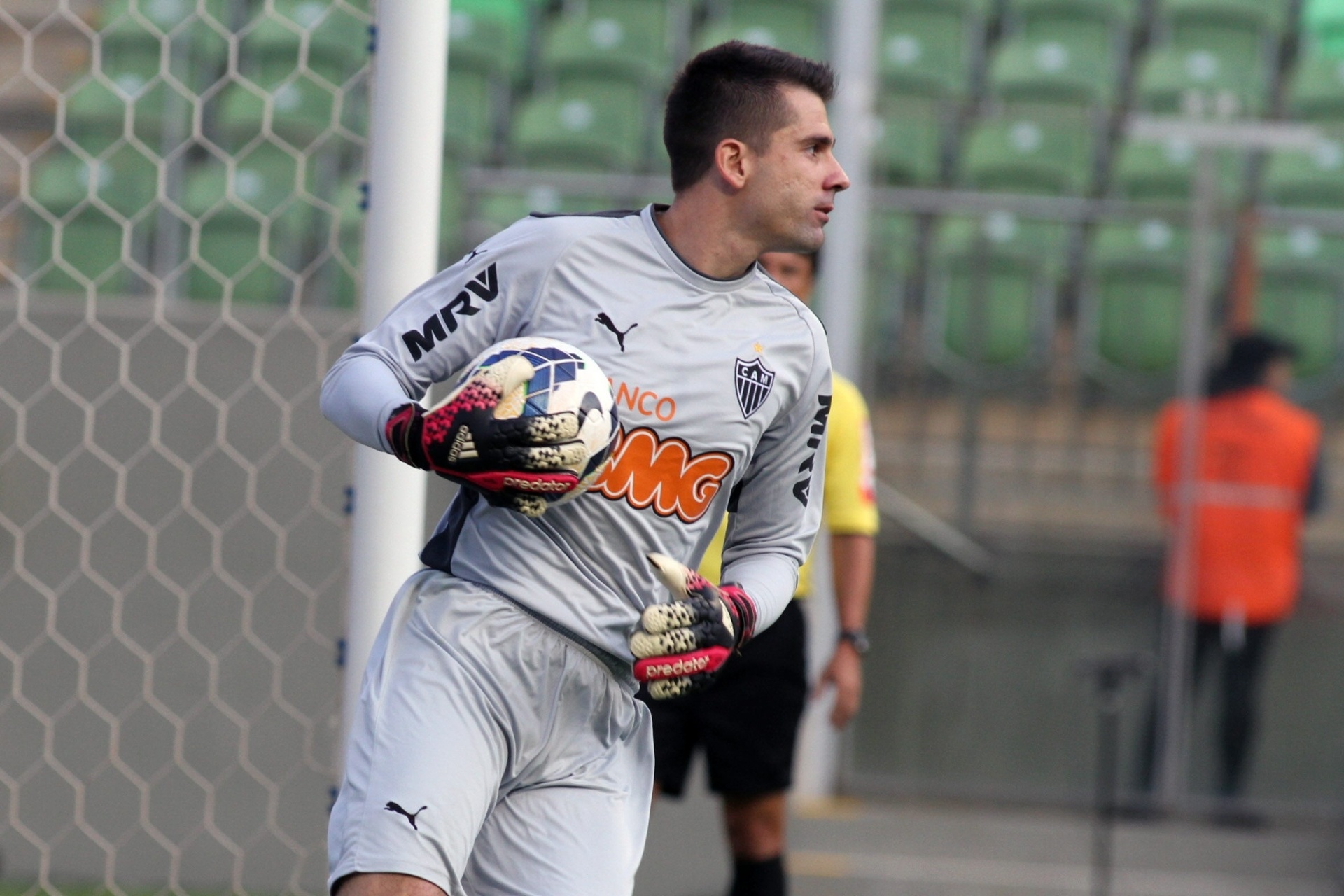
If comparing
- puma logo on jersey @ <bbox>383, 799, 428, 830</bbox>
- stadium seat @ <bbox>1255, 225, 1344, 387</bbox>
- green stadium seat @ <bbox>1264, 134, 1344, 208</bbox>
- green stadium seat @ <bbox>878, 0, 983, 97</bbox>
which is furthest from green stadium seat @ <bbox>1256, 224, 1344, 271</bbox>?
puma logo on jersey @ <bbox>383, 799, 428, 830</bbox>

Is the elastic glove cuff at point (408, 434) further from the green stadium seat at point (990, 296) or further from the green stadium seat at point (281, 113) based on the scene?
the green stadium seat at point (281, 113)

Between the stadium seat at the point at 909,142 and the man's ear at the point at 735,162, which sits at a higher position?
the stadium seat at the point at 909,142

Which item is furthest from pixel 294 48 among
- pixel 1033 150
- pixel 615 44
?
pixel 1033 150

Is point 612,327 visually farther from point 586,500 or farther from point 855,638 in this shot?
point 855,638

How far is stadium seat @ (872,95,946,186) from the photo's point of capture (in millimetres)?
6793

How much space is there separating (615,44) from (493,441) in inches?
275

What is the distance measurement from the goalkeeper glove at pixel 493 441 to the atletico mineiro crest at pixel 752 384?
1.26 ft

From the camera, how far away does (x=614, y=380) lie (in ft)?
8.18

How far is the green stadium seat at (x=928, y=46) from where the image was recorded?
880 centimetres

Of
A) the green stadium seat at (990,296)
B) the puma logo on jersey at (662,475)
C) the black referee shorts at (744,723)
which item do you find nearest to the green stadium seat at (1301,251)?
the green stadium seat at (990,296)

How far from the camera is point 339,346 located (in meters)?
4.69

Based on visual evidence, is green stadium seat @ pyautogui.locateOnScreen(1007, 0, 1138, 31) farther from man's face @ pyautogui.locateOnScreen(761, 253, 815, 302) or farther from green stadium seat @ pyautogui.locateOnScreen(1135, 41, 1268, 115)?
man's face @ pyautogui.locateOnScreen(761, 253, 815, 302)

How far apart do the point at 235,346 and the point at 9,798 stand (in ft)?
4.85

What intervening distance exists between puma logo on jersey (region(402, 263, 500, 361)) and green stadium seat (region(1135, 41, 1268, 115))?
6.56 m
